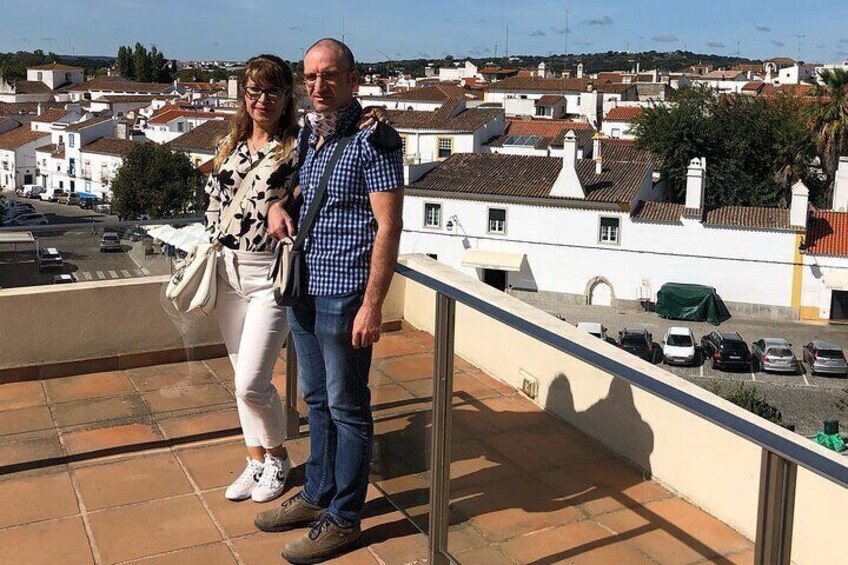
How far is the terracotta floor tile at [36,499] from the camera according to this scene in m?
3.25

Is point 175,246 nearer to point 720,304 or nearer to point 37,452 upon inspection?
point 37,452

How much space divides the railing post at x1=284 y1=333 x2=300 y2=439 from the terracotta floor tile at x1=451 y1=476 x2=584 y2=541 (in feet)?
5.08

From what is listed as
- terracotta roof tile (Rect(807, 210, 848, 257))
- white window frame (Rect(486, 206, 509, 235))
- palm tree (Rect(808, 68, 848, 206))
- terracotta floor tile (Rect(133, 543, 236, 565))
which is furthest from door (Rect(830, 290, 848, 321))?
terracotta floor tile (Rect(133, 543, 236, 565))

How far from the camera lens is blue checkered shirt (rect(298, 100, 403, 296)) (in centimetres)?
266

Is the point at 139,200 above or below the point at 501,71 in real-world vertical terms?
below

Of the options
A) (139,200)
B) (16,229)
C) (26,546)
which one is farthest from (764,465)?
(139,200)

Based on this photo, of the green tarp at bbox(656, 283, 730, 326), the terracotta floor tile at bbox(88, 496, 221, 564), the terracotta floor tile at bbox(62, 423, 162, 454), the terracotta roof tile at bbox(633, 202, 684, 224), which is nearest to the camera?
the terracotta floor tile at bbox(88, 496, 221, 564)

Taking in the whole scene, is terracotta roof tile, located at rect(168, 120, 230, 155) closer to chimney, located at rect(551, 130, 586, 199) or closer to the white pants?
chimney, located at rect(551, 130, 586, 199)

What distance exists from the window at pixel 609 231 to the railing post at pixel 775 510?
115ft

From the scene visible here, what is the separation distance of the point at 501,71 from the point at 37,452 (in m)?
112

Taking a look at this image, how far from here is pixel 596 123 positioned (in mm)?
69625

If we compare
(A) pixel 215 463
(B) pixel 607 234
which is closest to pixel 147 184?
(B) pixel 607 234

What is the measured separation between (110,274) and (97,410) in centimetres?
96

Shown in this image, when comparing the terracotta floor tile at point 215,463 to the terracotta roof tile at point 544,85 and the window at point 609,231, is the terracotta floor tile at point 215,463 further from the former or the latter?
the terracotta roof tile at point 544,85
